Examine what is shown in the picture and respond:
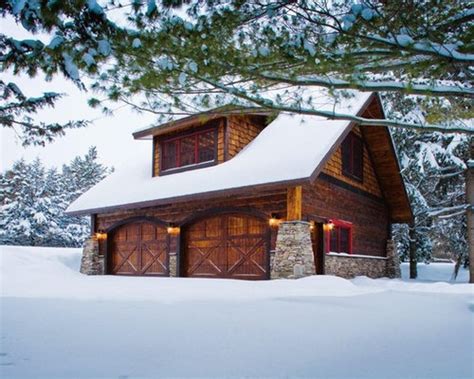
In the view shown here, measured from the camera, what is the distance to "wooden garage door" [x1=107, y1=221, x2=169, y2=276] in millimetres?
14777

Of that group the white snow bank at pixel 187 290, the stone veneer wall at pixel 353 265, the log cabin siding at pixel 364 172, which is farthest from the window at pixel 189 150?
the white snow bank at pixel 187 290

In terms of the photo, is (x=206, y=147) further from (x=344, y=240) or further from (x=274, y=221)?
(x=344, y=240)

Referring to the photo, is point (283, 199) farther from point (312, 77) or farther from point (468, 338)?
point (468, 338)

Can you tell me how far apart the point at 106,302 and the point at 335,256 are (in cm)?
792

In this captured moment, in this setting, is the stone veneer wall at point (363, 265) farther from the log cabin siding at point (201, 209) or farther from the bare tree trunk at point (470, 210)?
the bare tree trunk at point (470, 210)

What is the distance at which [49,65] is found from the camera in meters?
4.05

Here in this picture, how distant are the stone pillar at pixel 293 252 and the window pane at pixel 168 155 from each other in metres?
6.00

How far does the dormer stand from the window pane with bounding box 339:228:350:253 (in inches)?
167

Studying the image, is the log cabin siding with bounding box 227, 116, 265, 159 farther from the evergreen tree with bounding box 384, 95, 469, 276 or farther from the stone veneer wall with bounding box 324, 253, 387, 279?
the evergreen tree with bounding box 384, 95, 469, 276

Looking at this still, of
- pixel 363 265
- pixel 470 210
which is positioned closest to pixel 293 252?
pixel 363 265

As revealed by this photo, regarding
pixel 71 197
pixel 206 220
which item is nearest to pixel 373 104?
pixel 206 220

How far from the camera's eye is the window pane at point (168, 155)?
1583 cm

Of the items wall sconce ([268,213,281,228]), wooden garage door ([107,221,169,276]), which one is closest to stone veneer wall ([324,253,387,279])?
wall sconce ([268,213,281,228])

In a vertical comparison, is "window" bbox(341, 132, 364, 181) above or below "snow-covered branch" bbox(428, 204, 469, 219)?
above
